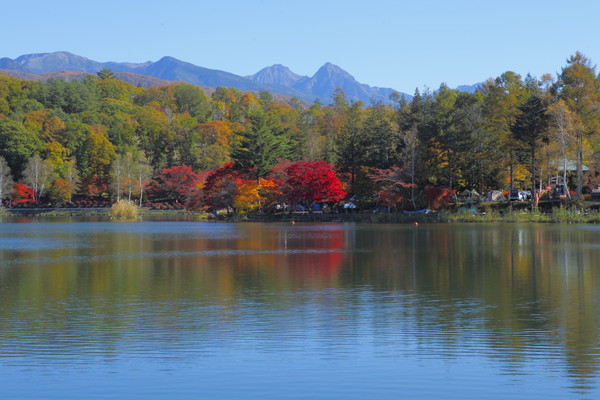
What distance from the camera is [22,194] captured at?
79062 mm

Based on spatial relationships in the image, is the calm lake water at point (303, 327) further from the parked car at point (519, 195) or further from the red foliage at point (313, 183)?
the parked car at point (519, 195)

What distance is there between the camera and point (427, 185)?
5194cm

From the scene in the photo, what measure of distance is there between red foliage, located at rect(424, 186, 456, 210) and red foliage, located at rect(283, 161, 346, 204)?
7.64 m

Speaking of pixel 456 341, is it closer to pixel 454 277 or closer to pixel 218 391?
pixel 218 391

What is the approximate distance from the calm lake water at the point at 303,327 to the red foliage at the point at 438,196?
27.1 m

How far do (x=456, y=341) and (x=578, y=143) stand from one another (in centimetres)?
4135

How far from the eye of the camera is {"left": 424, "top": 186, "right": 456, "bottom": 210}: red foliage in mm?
50750

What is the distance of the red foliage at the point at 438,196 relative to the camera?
50750 mm

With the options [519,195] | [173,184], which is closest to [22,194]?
[173,184]

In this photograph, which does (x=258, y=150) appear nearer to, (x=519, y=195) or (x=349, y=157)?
(x=349, y=157)

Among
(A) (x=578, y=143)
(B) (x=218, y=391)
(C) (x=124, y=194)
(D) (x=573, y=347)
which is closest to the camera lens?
(B) (x=218, y=391)

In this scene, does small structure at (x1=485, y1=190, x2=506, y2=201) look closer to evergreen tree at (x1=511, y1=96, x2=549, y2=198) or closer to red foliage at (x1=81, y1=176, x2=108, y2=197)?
evergreen tree at (x1=511, y1=96, x2=549, y2=198)

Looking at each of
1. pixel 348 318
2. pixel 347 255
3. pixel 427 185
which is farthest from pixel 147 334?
pixel 427 185

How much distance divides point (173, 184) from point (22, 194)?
17868mm
